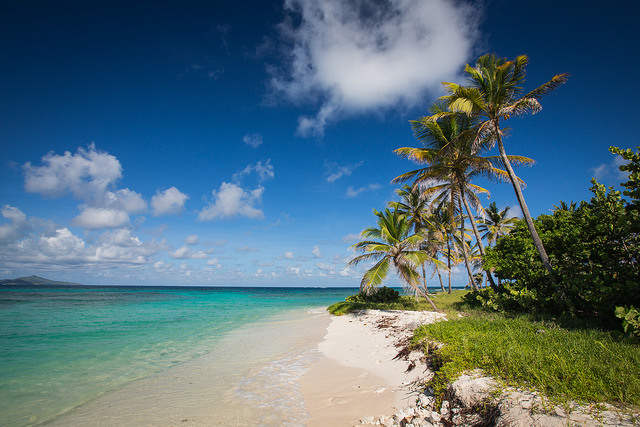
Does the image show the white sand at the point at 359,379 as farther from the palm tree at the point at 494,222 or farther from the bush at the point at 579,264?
the palm tree at the point at 494,222

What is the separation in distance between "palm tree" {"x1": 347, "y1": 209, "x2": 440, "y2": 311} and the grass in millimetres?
7430

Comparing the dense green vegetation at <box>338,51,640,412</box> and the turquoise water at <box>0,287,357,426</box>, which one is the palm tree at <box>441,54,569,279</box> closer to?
the dense green vegetation at <box>338,51,640,412</box>

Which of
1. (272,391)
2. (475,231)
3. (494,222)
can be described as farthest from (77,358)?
(494,222)

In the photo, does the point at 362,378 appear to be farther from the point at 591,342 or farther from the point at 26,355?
the point at 26,355

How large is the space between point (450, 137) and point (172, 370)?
16996 millimetres

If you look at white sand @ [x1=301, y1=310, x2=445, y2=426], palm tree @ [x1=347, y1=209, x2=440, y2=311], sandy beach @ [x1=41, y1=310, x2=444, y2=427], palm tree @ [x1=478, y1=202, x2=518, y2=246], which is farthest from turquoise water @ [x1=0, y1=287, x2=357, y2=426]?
palm tree @ [x1=478, y1=202, x2=518, y2=246]

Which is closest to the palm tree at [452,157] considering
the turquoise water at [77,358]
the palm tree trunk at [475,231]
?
the palm tree trunk at [475,231]

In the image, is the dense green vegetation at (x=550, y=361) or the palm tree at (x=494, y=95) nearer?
the dense green vegetation at (x=550, y=361)

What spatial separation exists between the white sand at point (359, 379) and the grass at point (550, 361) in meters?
0.82

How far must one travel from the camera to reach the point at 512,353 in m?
4.49

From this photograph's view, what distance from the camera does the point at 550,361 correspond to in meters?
4.07

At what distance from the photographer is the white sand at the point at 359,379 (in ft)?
14.7

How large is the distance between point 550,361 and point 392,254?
10.8 meters

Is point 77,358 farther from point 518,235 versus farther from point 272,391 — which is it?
point 518,235
